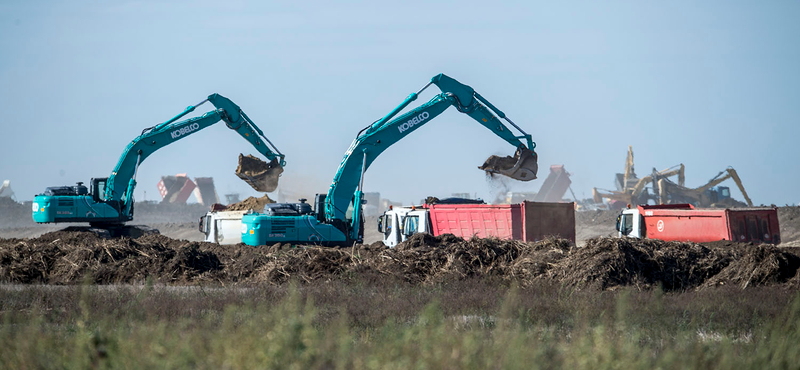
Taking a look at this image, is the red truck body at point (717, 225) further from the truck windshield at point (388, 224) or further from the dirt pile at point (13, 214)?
the dirt pile at point (13, 214)

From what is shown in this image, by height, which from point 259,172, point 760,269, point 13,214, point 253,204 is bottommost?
point 760,269

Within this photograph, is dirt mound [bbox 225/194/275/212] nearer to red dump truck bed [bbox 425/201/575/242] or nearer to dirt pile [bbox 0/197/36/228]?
red dump truck bed [bbox 425/201/575/242]

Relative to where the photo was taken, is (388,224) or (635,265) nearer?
(635,265)

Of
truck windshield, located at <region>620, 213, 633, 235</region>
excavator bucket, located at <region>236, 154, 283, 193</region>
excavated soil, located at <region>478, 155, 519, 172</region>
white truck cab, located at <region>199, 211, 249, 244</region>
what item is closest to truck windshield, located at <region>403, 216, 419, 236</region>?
excavated soil, located at <region>478, 155, 519, 172</region>

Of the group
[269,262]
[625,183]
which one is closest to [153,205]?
[625,183]

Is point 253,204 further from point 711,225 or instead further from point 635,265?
point 635,265

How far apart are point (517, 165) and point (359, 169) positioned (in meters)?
5.15

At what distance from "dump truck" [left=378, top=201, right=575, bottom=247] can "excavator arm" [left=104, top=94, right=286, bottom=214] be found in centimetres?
577

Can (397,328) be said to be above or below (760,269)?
below

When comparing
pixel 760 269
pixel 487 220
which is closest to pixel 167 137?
pixel 487 220

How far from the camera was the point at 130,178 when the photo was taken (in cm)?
2739

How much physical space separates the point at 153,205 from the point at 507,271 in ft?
332

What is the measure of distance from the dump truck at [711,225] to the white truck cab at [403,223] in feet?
25.1

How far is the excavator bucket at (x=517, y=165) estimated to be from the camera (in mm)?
22438
